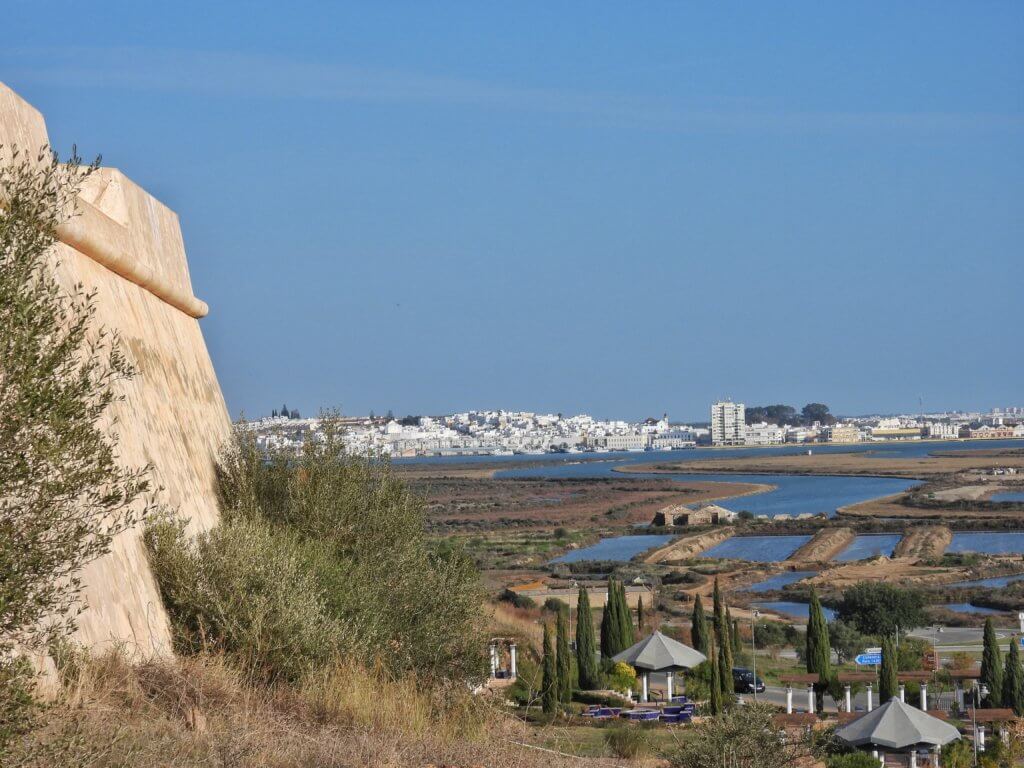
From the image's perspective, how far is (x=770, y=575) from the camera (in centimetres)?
4009

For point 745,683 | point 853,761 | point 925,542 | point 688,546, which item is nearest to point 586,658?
point 745,683

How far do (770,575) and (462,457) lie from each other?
477ft

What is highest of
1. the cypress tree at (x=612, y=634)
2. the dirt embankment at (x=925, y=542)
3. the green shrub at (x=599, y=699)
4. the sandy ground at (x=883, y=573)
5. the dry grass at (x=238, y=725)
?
the dry grass at (x=238, y=725)

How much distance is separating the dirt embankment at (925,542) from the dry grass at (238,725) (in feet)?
125

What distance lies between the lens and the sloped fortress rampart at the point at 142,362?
242 inches

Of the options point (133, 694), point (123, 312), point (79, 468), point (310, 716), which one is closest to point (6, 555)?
point (79, 468)

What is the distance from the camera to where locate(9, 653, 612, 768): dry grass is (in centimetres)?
414

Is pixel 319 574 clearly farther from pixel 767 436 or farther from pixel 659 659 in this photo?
pixel 767 436

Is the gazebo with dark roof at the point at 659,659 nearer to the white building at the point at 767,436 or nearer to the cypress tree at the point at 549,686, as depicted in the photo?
the cypress tree at the point at 549,686

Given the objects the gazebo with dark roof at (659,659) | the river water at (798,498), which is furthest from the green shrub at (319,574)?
the river water at (798,498)

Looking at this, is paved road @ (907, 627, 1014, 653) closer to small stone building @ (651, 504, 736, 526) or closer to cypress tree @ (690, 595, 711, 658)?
cypress tree @ (690, 595, 711, 658)

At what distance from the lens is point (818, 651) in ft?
62.7

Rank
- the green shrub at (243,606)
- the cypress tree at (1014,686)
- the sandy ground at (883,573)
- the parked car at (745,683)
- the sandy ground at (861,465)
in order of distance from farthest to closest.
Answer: the sandy ground at (861,465), the sandy ground at (883,573), the parked car at (745,683), the cypress tree at (1014,686), the green shrub at (243,606)

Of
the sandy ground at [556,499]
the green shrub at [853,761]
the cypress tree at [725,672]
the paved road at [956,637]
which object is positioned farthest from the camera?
the sandy ground at [556,499]
